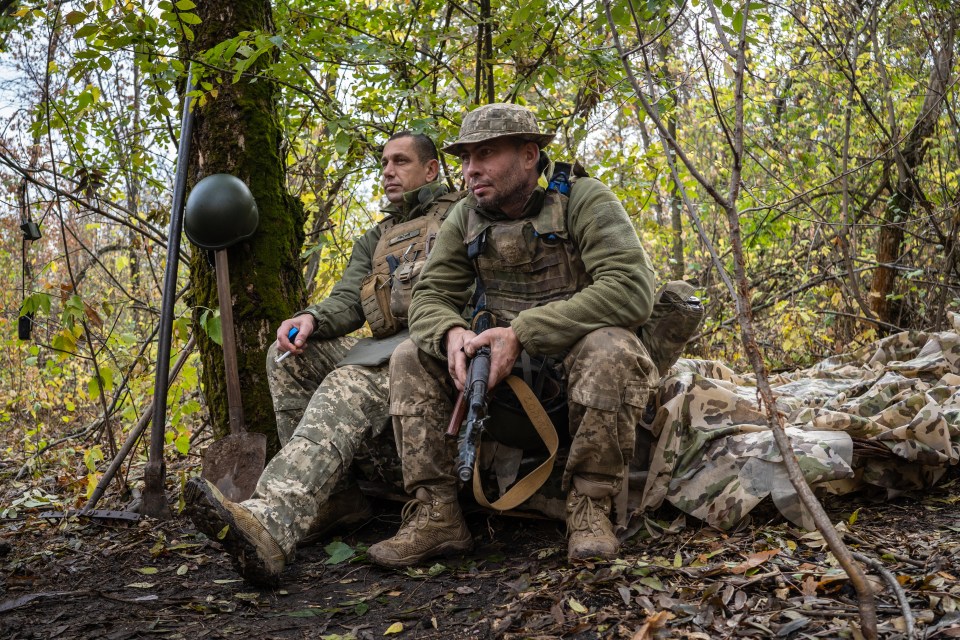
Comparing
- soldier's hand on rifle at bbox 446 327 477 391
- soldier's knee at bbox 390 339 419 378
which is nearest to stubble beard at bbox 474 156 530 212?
soldier's hand on rifle at bbox 446 327 477 391

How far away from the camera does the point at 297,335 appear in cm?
369

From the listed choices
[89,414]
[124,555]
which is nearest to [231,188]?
[124,555]

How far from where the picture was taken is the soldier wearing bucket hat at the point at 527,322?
2906mm

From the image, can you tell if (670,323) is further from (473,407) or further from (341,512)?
(341,512)

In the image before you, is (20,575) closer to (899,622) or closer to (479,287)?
(479,287)

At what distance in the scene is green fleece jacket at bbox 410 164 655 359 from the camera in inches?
116

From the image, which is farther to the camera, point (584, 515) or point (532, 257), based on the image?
point (532, 257)

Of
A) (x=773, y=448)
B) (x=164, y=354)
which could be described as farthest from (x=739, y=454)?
(x=164, y=354)

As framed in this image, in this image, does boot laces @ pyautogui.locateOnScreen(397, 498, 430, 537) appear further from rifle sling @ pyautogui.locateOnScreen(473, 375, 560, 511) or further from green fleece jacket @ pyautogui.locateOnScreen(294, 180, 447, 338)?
green fleece jacket @ pyautogui.locateOnScreen(294, 180, 447, 338)

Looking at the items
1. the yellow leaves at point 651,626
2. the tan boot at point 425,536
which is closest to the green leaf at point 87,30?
the tan boot at point 425,536

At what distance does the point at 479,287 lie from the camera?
11.3 feet

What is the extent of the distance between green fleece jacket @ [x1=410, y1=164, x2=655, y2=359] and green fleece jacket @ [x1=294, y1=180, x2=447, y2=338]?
0.62 meters

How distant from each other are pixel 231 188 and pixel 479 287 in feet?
4.69

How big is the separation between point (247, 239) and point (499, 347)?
189 cm
